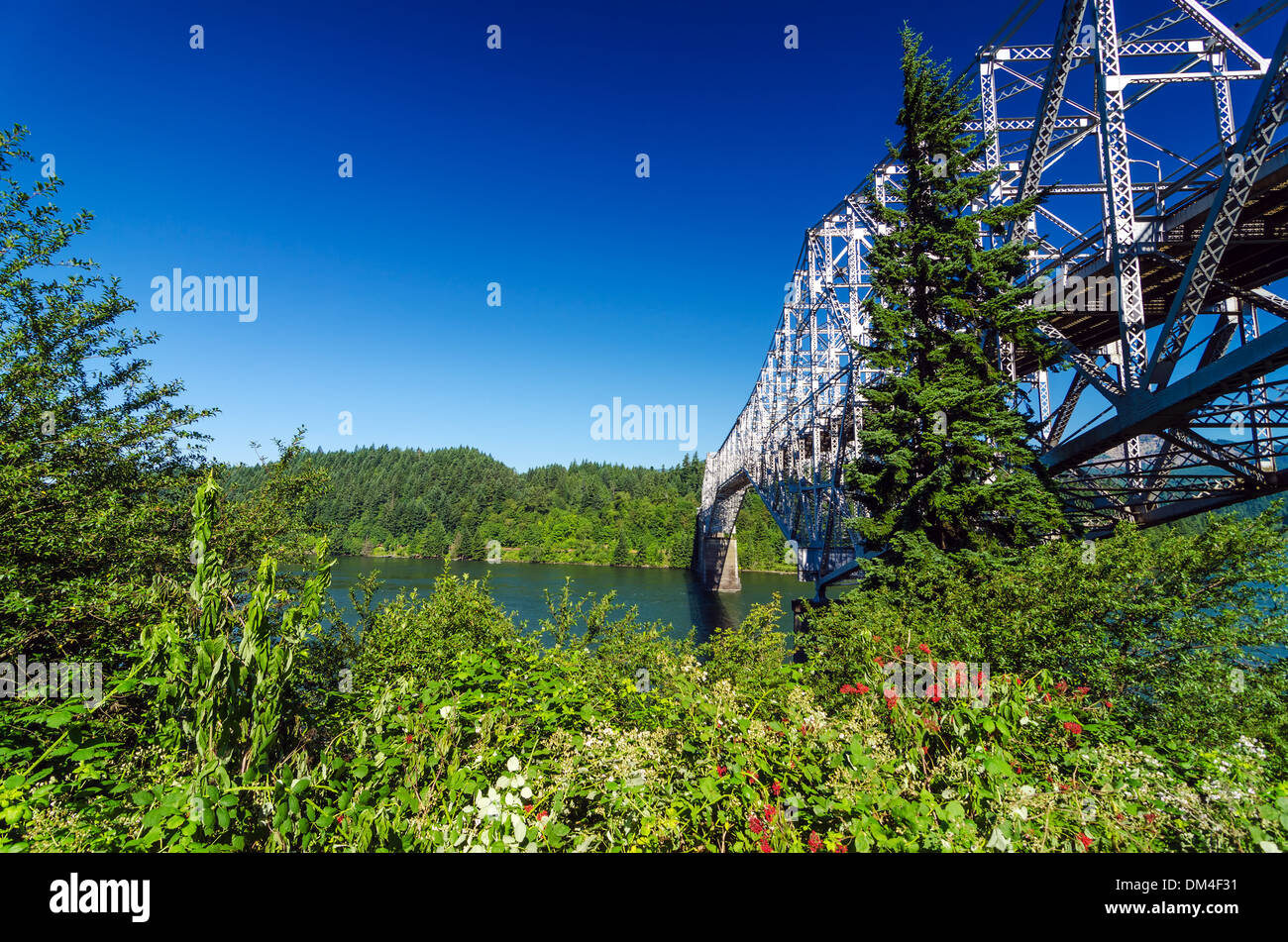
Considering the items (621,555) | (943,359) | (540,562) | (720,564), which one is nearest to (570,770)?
(943,359)

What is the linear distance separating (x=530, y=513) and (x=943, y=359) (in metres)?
90.4

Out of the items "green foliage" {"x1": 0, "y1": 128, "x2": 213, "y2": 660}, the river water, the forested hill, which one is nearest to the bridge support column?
the river water

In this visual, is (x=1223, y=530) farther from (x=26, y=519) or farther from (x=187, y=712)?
(x=26, y=519)

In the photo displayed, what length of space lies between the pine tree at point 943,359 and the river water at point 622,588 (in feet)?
62.4

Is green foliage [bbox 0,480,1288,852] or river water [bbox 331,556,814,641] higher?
green foliage [bbox 0,480,1288,852]

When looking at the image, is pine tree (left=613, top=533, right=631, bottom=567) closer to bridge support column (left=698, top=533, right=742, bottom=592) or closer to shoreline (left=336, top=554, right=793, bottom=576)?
shoreline (left=336, top=554, right=793, bottom=576)

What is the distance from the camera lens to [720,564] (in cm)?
5712

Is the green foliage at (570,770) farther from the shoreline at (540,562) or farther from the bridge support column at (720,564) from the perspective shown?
the shoreline at (540,562)

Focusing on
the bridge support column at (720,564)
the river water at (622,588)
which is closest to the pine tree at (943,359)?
the river water at (622,588)

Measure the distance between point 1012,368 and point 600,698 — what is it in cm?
1232

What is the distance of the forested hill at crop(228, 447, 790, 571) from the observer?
78.5m

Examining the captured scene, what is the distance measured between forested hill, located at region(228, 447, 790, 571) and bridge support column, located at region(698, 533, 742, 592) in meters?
14.2

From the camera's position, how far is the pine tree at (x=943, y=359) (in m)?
10.3

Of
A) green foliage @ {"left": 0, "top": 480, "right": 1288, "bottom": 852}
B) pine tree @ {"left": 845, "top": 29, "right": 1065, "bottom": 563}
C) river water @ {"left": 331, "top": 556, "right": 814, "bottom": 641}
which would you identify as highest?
pine tree @ {"left": 845, "top": 29, "right": 1065, "bottom": 563}
